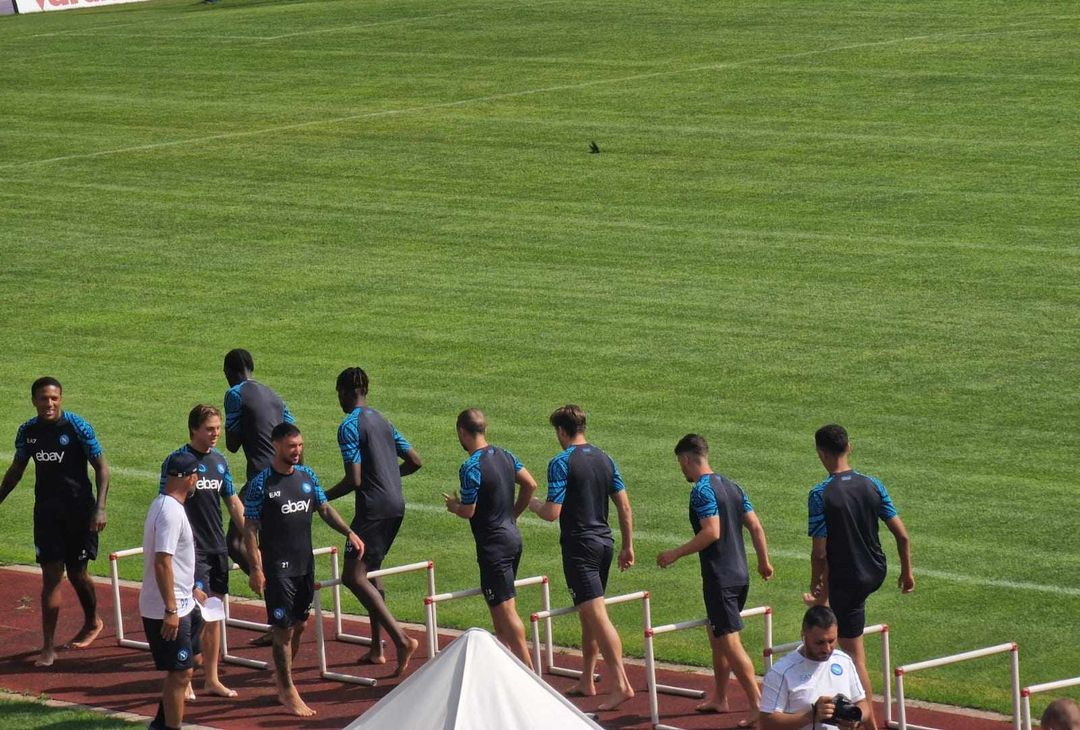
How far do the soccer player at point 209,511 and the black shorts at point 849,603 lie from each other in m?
4.09

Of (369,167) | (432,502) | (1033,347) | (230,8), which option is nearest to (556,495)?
(432,502)

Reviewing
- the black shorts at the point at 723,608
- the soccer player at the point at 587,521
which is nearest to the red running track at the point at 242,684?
the soccer player at the point at 587,521

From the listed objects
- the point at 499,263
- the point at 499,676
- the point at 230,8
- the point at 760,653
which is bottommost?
the point at 760,653

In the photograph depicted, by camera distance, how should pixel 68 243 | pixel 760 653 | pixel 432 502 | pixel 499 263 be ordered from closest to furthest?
pixel 760 653 → pixel 432 502 → pixel 499 263 → pixel 68 243

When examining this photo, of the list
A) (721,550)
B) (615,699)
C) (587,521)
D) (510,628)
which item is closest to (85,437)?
(510,628)

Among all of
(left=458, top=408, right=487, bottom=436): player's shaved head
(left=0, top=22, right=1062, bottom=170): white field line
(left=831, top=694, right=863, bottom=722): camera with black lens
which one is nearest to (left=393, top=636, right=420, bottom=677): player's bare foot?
(left=458, top=408, right=487, bottom=436): player's shaved head

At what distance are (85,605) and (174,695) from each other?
282 cm

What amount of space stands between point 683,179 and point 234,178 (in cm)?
829

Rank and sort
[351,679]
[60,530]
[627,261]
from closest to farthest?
[351,679] < [60,530] < [627,261]

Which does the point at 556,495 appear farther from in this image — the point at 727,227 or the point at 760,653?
the point at 727,227

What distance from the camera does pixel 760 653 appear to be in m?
14.1

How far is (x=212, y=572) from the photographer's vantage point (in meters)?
13.1

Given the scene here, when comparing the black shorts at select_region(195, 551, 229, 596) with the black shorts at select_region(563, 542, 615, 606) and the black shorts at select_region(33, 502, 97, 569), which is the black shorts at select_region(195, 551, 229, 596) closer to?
the black shorts at select_region(33, 502, 97, 569)

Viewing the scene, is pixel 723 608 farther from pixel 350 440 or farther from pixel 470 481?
pixel 350 440
